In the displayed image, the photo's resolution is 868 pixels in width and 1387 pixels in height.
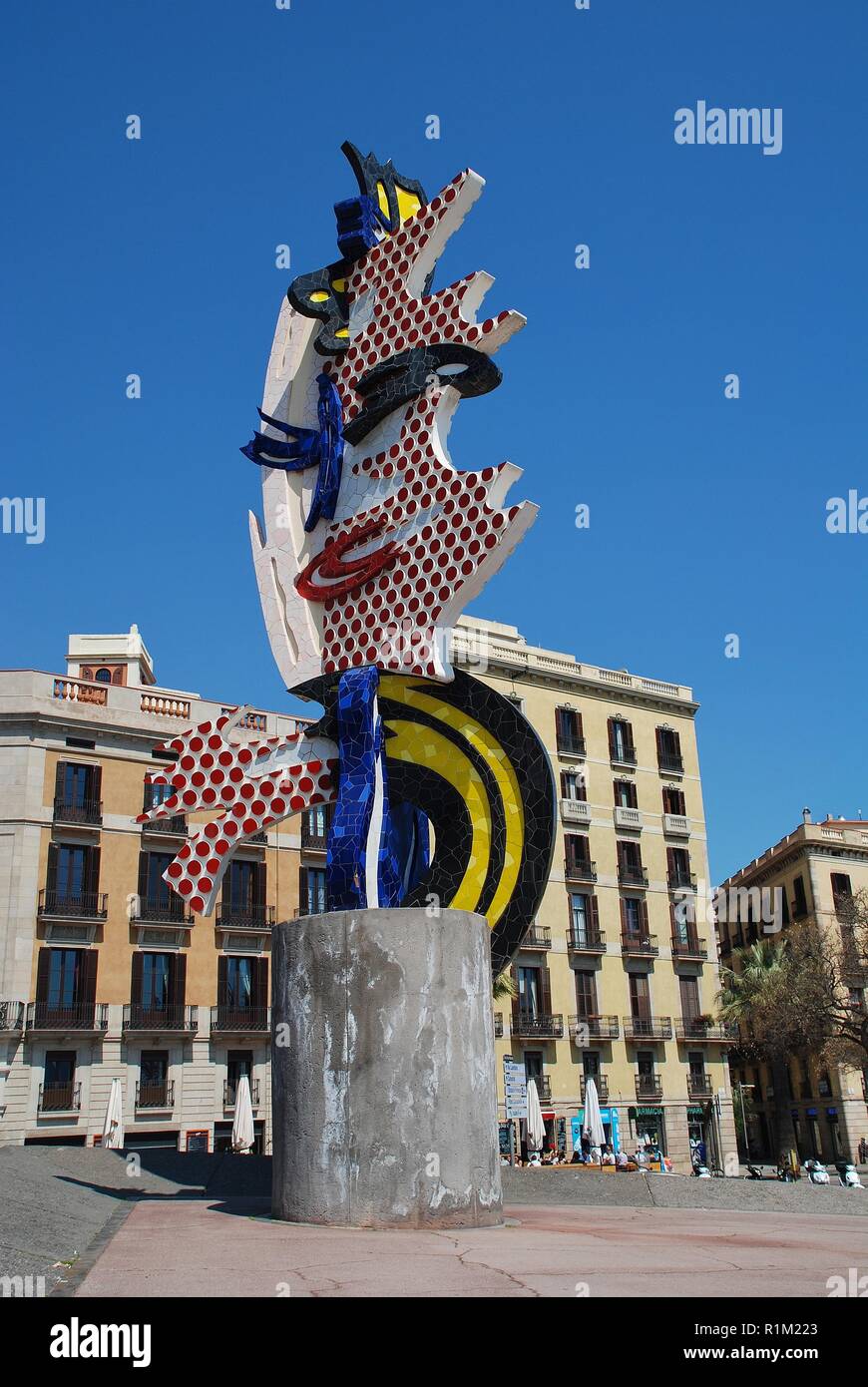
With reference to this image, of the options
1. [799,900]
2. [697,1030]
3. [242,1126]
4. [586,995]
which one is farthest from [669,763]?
[242,1126]

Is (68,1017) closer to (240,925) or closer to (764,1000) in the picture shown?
(240,925)

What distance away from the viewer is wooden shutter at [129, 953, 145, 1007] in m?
35.4

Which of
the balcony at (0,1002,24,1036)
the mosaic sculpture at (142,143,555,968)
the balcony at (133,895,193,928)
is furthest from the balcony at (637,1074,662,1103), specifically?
the mosaic sculpture at (142,143,555,968)

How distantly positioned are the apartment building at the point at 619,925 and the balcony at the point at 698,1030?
0.17 feet

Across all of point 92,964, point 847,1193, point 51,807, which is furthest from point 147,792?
point 847,1193

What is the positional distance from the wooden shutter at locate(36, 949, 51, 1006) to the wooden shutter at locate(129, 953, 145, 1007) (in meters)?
2.38

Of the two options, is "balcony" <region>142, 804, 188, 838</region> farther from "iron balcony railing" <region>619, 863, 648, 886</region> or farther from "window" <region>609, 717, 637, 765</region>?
"window" <region>609, 717, 637, 765</region>

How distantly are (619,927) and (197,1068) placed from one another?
16539mm

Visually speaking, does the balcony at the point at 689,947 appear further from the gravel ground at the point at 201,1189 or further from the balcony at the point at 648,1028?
the gravel ground at the point at 201,1189

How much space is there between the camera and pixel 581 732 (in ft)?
155

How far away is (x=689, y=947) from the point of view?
46656 millimetres

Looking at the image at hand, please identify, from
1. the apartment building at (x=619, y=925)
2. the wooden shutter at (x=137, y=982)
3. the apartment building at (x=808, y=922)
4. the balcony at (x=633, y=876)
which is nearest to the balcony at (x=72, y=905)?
the wooden shutter at (x=137, y=982)

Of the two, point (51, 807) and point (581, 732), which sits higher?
point (581, 732)
